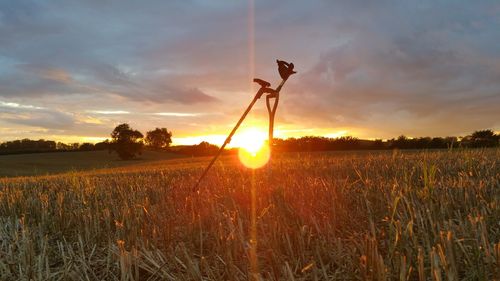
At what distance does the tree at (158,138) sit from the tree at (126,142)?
1182 inches

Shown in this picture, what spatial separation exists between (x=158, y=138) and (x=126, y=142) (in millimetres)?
36296

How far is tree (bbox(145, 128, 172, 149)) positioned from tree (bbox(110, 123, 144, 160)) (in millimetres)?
30027

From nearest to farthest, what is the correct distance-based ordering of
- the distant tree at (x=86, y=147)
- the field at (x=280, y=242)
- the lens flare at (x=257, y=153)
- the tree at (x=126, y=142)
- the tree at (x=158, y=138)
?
the field at (x=280, y=242), the lens flare at (x=257, y=153), the tree at (x=126, y=142), the distant tree at (x=86, y=147), the tree at (x=158, y=138)

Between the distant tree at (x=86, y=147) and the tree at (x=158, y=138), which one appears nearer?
the distant tree at (x=86, y=147)

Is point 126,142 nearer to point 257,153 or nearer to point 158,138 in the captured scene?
point 158,138

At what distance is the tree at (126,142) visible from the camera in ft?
271

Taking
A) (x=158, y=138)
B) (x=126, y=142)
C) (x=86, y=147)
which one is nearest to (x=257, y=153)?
(x=126, y=142)

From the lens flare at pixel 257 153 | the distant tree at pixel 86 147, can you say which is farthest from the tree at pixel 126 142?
the lens flare at pixel 257 153

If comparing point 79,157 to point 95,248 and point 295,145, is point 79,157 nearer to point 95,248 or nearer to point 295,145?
point 295,145

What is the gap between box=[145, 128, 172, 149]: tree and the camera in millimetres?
118250

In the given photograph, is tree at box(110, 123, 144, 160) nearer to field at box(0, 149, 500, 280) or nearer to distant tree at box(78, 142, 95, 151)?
distant tree at box(78, 142, 95, 151)

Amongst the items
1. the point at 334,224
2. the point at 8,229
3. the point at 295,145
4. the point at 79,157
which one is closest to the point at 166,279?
the point at 334,224

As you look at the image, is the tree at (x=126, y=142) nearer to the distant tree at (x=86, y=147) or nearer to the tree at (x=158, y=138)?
the distant tree at (x=86, y=147)

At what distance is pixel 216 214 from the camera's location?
12.2 feet
